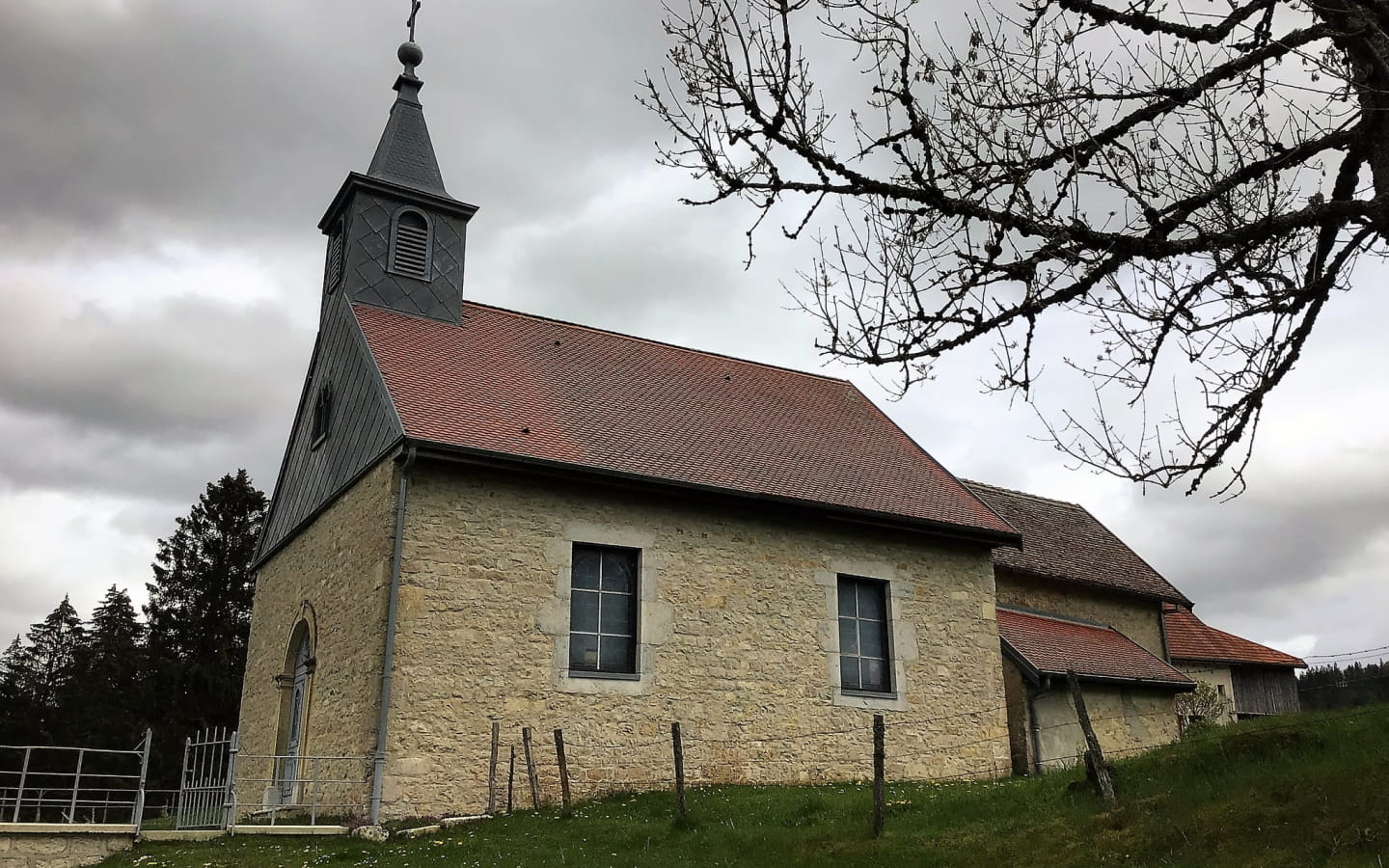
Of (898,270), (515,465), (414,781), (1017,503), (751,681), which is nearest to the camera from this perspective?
(898,270)

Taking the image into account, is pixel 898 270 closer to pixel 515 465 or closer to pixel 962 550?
pixel 515 465

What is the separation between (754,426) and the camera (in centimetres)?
1708

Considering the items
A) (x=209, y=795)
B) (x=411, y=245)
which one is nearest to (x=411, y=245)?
(x=411, y=245)

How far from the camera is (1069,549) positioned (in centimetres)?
2170

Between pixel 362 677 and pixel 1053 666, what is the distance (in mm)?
10021

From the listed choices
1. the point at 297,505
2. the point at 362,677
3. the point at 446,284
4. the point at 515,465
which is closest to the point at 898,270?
the point at 515,465

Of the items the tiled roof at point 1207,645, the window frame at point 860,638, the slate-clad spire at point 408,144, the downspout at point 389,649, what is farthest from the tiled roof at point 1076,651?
the slate-clad spire at point 408,144

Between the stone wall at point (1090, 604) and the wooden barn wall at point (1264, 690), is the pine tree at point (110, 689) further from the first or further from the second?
the wooden barn wall at point (1264, 690)

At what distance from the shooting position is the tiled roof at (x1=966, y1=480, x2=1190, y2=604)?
66.6 ft

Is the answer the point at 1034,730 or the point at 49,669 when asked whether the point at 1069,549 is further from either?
the point at 49,669

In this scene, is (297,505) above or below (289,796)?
above

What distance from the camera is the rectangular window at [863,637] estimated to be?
15148 millimetres

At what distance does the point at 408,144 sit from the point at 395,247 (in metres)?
2.52

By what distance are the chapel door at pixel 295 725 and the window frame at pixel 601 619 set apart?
12.9 ft
